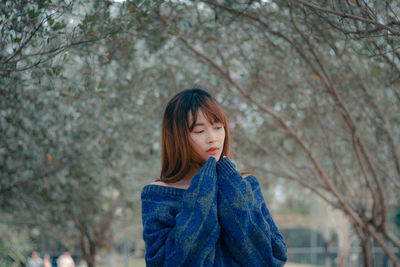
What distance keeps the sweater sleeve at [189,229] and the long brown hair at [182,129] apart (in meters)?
0.21

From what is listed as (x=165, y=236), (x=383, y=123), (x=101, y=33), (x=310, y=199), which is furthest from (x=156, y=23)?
(x=310, y=199)

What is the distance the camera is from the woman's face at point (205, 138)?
2.17 m

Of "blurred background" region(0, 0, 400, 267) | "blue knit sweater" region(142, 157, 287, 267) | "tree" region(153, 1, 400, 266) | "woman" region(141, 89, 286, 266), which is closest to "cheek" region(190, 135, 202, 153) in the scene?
"woman" region(141, 89, 286, 266)

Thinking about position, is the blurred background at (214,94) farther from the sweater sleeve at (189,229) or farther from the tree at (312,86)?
the sweater sleeve at (189,229)

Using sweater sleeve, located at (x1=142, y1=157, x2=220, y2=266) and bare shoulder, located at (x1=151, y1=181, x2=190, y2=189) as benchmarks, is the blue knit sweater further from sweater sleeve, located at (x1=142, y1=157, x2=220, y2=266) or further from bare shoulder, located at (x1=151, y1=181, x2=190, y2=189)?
bare shoulder, located at (x1=151, y1=181, x2=190, y2=189)

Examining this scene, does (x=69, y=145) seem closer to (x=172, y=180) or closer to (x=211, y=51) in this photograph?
(x=211, y=51)

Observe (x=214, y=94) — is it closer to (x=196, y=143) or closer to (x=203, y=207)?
(x=196, y=143)

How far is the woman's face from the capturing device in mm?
2170

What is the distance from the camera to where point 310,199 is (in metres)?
20.7

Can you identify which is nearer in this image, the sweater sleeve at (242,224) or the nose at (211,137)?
the sweater sleeve at (242,224)

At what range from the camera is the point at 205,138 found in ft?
7.12

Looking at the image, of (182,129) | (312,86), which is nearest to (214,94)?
(312,86)

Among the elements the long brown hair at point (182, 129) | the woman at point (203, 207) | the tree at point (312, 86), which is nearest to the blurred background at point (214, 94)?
the tree at point (312, 86)

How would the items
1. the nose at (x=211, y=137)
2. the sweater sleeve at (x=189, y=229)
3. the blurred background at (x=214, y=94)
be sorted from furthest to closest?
1. the blurred background at (x=214, y=94)
2. the nose at (x=211, y=137)
3. the sweater sleeve at (x=189, y=229)
